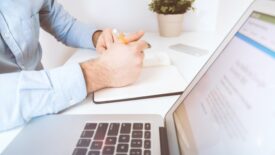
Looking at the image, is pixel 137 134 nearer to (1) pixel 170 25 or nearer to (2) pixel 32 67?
(2) pixel 32 67

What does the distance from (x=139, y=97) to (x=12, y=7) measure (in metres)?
0.48

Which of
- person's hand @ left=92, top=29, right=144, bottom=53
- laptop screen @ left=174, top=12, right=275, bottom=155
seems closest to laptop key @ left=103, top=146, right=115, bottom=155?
laptop screen @ left=174, top=12, right=275, bottom=155

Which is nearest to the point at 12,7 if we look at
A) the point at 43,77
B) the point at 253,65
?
the point at 43,77

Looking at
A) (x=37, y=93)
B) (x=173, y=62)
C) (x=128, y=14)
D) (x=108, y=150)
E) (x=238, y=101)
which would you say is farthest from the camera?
(x=128, y=14)

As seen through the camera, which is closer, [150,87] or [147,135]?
[147,135]

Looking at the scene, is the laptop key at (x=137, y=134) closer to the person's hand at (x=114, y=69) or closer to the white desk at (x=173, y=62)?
the white desk at (x=173, y=62)

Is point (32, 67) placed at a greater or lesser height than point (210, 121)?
lesser

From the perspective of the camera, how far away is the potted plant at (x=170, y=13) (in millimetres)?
1018

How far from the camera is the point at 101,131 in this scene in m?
0.46

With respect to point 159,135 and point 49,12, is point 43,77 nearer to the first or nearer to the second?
point 159,135

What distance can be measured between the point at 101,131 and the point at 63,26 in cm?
67

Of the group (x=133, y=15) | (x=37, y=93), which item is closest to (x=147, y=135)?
(x=37, y=93)

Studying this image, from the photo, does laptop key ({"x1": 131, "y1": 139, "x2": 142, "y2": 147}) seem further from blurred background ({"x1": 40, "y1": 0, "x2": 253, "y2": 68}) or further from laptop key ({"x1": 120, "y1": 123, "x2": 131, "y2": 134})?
blurred background ({"x1": 40, "y1": 0, "x2": 253, "y2": 68})

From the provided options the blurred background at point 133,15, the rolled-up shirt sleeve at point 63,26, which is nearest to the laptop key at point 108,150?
the rolled-up shirt sleeve at point 63,26
